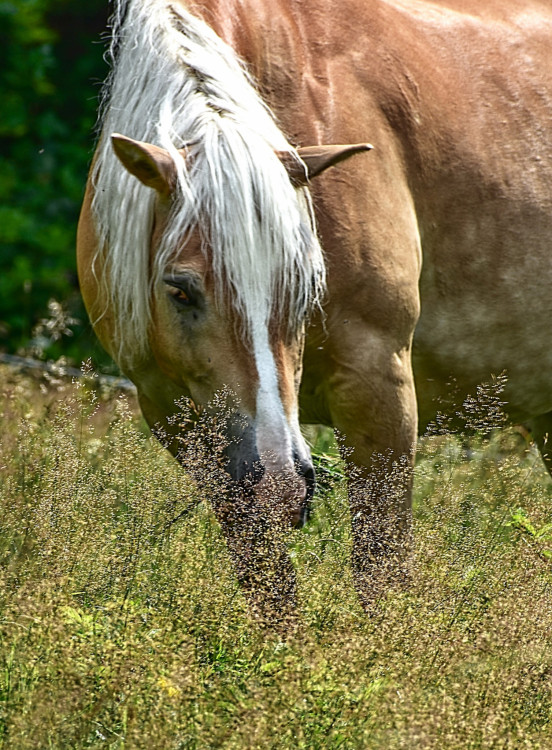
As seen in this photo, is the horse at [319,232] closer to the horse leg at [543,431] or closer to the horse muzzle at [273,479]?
the horse muzzle at [273,479]

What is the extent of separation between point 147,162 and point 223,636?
123cm

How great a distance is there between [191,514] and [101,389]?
2.59 metres

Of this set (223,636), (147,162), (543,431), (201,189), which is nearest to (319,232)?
(201,189)

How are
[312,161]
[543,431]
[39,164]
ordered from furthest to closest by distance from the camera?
[39,164], [543,431], [312,161]

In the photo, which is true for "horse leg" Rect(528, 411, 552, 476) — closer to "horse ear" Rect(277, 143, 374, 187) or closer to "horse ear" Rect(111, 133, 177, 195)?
"horse ear" Rect(277, 143, 374, 187)

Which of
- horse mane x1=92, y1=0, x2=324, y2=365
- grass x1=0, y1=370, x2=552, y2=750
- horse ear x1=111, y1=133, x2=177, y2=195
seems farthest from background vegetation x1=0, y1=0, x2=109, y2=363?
grass x1=0, y1=370, x2=552, y2=750

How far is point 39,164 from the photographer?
9.24 metres

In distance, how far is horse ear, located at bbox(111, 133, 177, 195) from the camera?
2828 millimetres

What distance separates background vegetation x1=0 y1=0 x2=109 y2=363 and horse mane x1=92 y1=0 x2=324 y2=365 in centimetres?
540

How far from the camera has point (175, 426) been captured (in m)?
3.39

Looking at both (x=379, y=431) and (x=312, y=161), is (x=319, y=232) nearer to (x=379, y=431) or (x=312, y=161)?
(x=312, y=161)

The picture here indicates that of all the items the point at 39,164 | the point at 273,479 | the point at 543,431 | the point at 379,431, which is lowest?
the point at 39,164

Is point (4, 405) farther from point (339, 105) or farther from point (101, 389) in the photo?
point (339, 105)

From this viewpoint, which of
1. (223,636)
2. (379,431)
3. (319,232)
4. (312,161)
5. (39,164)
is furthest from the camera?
(39,164)
